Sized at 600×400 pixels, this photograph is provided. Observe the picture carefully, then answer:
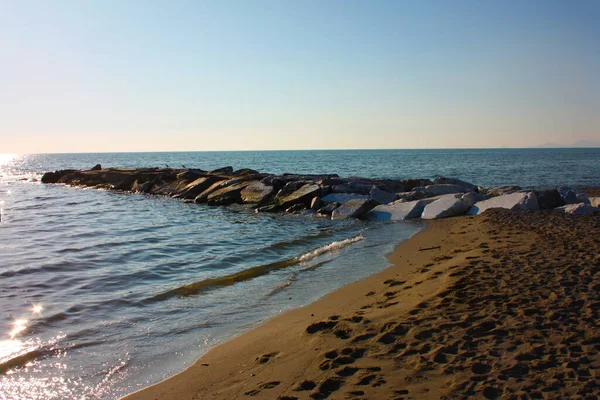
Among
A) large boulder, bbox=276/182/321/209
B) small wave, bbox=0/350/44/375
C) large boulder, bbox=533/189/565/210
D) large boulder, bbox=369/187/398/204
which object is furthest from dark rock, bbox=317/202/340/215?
small wave, bbox=0/350/44/375

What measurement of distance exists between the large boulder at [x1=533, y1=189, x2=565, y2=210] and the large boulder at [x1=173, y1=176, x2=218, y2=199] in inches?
597

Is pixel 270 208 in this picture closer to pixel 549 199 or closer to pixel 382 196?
pixel 382 196

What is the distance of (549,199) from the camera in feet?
46.2

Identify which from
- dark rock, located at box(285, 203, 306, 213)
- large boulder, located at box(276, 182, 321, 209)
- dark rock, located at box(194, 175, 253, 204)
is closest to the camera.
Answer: dark rock, located at box(285, 203, 306, 213)

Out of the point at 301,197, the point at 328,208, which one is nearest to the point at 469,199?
the point at 328,208

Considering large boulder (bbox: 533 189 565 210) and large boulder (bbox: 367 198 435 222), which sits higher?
large boulder (bbox: 533 189 565 210)

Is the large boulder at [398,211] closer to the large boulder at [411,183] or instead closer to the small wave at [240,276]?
the small wave at [240,276]

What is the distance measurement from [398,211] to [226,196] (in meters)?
8.65

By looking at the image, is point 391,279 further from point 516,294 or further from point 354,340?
point 354,340

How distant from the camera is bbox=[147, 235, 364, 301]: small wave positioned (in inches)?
300

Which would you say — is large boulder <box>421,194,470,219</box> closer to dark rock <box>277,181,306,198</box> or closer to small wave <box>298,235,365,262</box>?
small wave <box>298,235,365,262</box>

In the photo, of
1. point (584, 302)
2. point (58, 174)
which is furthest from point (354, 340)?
point (58, 174)

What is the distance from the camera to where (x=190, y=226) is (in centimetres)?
1473

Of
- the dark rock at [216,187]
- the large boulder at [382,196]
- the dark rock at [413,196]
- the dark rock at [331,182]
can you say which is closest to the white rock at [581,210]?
the dark rock at [413,196]
